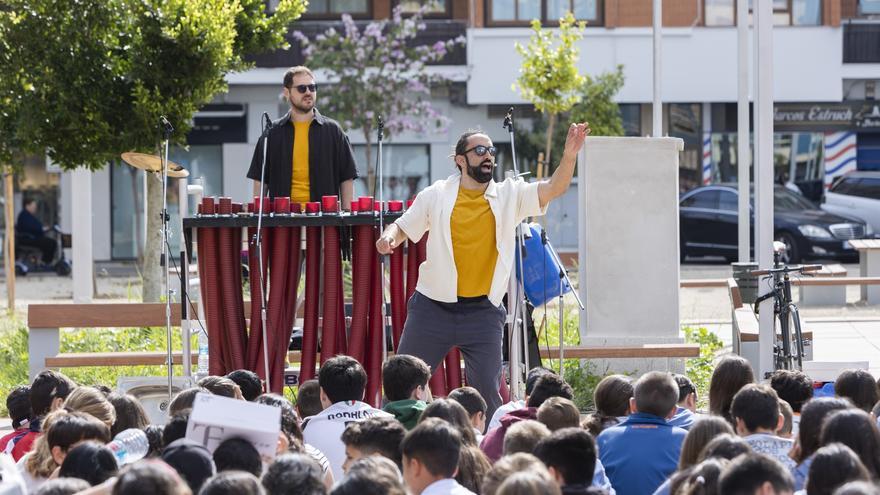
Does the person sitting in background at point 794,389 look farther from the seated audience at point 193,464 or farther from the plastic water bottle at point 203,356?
the plastic water bottle at point 203,356

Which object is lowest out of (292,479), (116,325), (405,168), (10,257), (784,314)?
(292,479)

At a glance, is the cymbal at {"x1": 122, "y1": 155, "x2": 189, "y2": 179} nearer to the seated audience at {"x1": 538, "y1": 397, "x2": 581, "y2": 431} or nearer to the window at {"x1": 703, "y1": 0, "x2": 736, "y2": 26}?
the seated audience at {"x1": 538, "y1": 397, "x2": 581, "y2": 431}

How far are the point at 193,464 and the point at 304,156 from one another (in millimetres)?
5308

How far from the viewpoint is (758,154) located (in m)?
10.5

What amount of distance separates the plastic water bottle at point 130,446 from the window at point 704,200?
23130mm

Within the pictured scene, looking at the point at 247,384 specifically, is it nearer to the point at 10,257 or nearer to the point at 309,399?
the point at 309,399

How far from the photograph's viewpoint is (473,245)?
9.22m

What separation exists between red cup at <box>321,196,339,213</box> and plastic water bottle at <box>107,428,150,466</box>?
141 inches

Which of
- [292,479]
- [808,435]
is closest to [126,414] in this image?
[292,479]

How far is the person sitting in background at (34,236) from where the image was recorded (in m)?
31.2

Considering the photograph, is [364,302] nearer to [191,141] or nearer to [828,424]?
[828,424]

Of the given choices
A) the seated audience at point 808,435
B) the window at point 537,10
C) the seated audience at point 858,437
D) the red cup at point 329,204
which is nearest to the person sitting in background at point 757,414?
the seated audience at point 808,435

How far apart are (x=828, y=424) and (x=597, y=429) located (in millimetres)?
1599

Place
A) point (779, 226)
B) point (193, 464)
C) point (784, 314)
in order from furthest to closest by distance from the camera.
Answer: point (779, 226) → point (784, 314) → point (193, 464)
